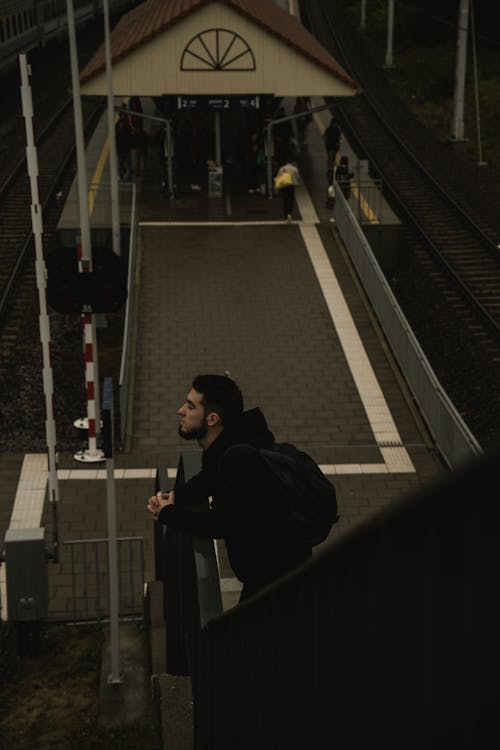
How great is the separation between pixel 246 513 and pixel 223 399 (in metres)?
0.60

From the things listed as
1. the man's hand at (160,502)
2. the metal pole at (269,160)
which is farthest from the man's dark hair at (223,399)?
the metal pole at (269,160)

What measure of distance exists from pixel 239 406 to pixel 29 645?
16.7 ft

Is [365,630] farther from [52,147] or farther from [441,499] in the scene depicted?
[52,147]

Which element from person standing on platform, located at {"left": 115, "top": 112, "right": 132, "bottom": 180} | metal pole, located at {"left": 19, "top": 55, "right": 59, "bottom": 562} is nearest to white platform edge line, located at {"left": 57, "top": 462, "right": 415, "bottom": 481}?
metal pole, located at {"left": 19, "top": 55, "right": 59, "bottom": 562}

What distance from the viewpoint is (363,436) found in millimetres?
15195

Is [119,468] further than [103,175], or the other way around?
[103,175]

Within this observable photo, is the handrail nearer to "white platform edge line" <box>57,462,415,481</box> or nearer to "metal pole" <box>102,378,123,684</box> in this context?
"metal pole" <box>102,378,123,684</box>

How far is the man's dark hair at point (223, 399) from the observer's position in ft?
17.6

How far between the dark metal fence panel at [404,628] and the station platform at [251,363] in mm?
3490

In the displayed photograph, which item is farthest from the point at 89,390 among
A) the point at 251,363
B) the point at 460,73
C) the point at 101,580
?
the point at 460,73

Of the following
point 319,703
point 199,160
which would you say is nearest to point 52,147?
point 199,160

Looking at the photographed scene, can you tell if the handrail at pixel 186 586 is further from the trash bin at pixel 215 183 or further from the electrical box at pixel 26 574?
the trash bin at pixel 215 183

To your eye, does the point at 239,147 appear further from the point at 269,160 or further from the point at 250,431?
the point at 250,431

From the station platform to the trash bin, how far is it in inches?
8.0
